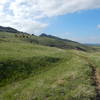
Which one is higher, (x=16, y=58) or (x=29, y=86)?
(x=16, y=58)

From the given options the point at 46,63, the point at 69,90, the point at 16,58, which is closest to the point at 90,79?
the point at 69,90

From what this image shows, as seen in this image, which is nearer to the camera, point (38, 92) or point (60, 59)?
point (38, 92)

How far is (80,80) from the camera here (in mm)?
33000

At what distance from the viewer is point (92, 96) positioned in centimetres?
2555

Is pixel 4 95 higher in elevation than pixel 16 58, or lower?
lower

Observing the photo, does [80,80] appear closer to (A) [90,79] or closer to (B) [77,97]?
(A) [90,79]

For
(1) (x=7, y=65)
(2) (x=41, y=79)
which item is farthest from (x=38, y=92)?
(1) (x=7, y=65)

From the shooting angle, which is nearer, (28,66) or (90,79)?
(90,79)

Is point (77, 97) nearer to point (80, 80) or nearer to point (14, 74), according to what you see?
point (80, 80)

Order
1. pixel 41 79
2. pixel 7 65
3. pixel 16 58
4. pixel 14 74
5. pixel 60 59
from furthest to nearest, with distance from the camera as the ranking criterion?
1. pixel 60 59
2. pixel 16 58
3. pixel 7 65
4. pixel 14 74
5. pixel 41 79

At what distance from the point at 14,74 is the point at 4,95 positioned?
998 cm

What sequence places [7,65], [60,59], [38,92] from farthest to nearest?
[60,59]
[7,65]
[38,92]

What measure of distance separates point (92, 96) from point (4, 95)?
12.7 metres

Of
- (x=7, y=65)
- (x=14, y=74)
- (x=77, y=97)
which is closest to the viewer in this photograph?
(x=77, y=97)
